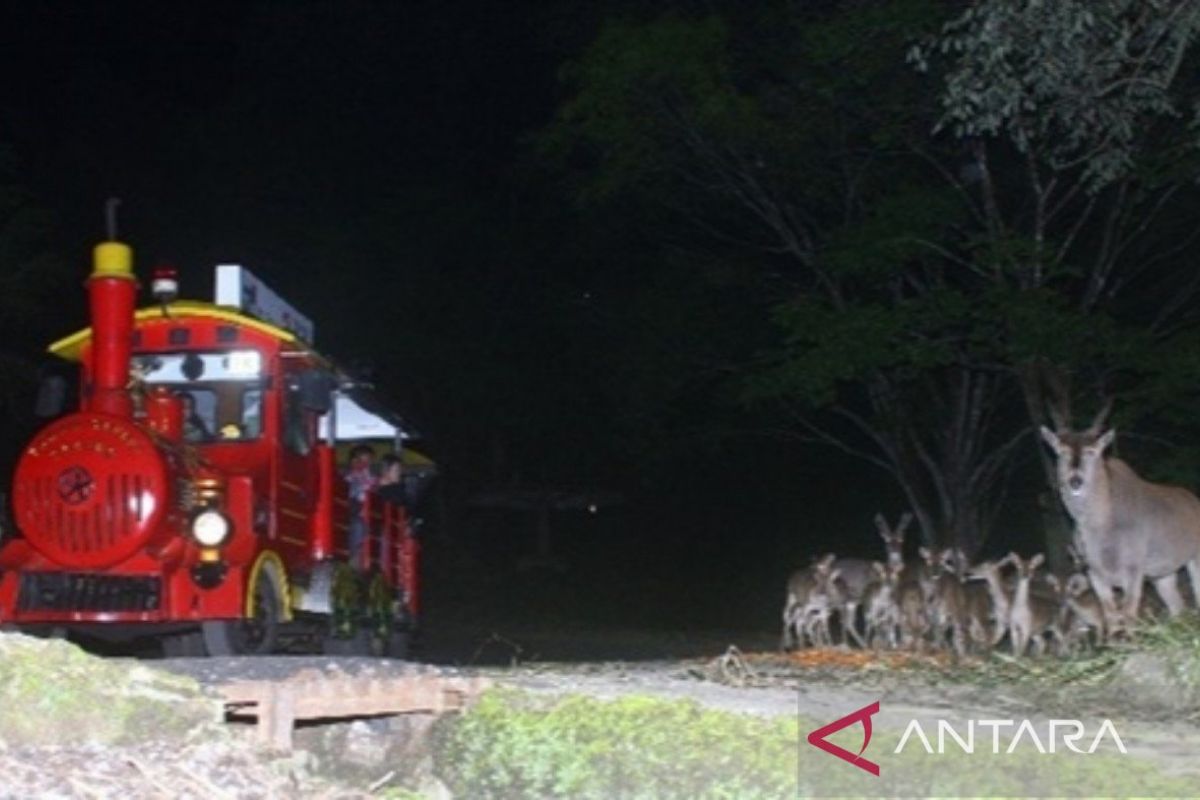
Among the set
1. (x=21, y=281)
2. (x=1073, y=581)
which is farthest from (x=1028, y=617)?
(x=21, y=281)

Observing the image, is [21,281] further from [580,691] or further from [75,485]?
[580,691]

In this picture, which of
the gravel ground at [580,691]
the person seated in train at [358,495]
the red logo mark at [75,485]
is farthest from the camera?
the person seated in train at [358,495]

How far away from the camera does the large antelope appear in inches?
537

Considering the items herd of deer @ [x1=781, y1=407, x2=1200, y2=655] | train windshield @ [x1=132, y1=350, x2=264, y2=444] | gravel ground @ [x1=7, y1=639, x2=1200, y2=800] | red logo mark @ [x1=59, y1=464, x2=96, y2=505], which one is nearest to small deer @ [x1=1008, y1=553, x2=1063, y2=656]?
herd of deer @ [x1=781, y1=407, x2=1200, y2=655]

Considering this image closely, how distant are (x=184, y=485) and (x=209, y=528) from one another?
37 cm

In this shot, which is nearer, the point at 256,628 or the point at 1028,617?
the point at 1028,617

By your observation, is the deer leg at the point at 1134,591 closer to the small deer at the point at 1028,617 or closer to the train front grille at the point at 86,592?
the small deer at the point at 1028,617

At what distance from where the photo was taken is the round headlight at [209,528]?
1390 cm

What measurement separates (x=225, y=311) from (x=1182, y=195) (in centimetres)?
1470

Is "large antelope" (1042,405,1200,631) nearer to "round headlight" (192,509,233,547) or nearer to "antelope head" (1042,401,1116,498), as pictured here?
"antelope head" (1042,401,1116,498)

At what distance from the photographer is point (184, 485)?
1395 cm

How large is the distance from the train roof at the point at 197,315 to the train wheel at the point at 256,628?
6.24 feet

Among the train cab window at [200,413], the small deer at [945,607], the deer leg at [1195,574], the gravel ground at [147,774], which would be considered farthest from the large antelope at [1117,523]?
the gravel ground at [147,774]

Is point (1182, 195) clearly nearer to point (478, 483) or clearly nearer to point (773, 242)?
point (773, 242)
